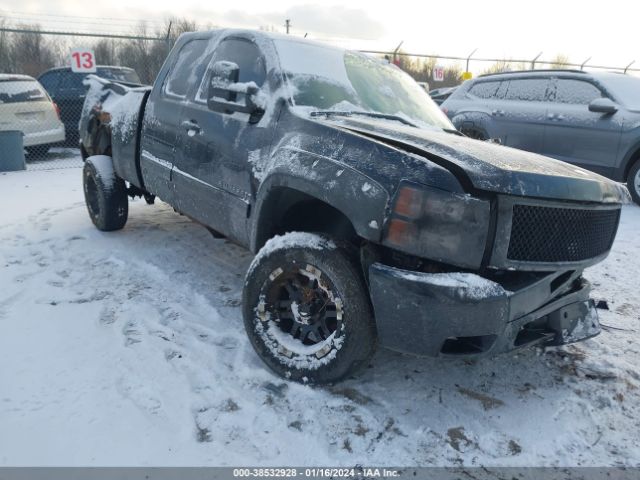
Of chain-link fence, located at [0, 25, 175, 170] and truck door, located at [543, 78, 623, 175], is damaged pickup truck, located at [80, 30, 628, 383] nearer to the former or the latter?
truck door, located at [543, 78, 623, 175]

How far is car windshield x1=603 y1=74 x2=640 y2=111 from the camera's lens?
21.8ft

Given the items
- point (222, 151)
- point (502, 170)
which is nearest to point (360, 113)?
point (222, 151)

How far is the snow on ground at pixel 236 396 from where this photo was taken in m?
2.16

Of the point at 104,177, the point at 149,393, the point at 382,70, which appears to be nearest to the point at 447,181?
the point at 149,393

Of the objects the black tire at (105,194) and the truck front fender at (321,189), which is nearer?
the truck front fender at (321,189)

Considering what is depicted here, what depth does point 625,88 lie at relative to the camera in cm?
688

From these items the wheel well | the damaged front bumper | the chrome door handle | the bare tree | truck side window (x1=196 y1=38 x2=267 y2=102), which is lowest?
the damaged front bumper

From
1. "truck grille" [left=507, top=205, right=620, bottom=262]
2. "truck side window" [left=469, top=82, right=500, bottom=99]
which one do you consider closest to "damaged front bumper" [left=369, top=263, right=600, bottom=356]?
"truck grille" [left=507, top=205, right=620, bottom=262]

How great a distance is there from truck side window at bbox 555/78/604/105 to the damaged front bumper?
5.64 m

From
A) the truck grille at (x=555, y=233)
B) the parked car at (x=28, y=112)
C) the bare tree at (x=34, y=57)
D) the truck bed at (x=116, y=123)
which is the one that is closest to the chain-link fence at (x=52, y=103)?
the parked car at (x=28, y=112)

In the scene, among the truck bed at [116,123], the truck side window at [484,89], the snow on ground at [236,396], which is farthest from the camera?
the truck side window at [484,89]

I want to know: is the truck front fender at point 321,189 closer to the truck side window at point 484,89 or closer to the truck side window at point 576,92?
the truck side window at point 576,92

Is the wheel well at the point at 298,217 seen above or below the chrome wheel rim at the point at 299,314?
above

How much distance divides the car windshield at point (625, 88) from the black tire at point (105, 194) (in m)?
6.43
